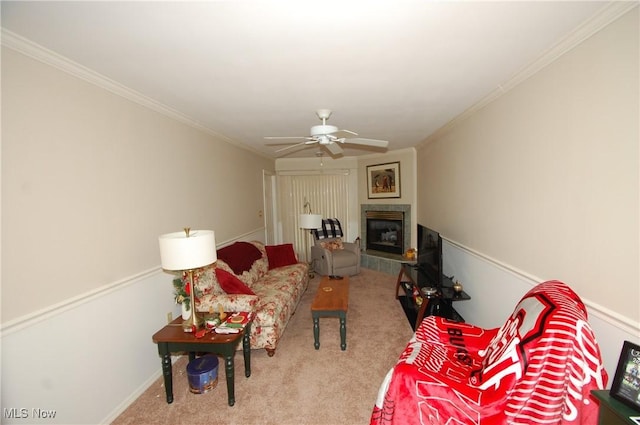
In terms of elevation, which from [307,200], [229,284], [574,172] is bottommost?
[229,284]

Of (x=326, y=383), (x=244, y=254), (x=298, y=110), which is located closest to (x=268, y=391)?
(x=326, y=383)

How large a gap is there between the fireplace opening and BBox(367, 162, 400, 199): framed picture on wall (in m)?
0.41

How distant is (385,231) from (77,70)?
531 cm

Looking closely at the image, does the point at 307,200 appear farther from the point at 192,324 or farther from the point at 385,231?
the point at 192,324

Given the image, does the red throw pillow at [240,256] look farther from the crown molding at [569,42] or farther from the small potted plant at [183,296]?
the crown molding at [569,42]

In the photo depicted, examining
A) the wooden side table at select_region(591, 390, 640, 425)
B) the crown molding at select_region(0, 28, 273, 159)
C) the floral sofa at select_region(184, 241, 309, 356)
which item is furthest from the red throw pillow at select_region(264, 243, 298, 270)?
the wooden side table at select_region(591, 390, 640, 425)

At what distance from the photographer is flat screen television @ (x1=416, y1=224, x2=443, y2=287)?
10.5ft

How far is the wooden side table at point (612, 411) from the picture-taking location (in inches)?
39.9

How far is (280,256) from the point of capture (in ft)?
14.9

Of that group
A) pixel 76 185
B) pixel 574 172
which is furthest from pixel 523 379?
pixel 76 185

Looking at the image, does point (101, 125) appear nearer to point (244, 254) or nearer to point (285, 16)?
point (285, 16)

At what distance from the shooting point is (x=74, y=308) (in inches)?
71.6

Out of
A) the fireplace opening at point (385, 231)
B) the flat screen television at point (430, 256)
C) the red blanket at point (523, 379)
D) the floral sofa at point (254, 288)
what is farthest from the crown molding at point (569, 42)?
the fireplace opening at point (385, 231)

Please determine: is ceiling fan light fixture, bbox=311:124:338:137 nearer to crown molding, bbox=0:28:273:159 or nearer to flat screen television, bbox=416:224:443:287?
crown molding, bbox=0:28:273:159
